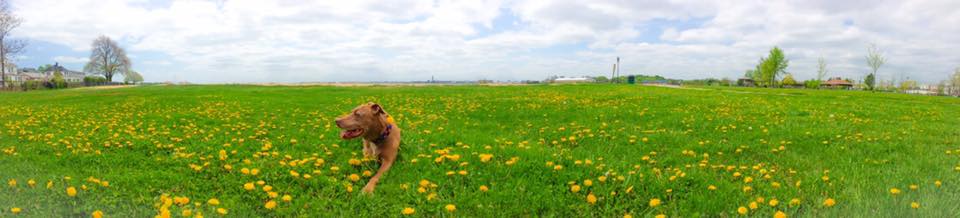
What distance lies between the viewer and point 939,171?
494 centimetres

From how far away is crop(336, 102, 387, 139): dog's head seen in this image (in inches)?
181

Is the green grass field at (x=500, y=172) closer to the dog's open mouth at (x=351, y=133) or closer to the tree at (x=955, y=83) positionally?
the dog's open mouth at (x=351, y=133)

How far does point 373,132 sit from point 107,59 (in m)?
84.7

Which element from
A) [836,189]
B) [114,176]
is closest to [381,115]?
[114,176]

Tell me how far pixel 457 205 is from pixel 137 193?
121 inches

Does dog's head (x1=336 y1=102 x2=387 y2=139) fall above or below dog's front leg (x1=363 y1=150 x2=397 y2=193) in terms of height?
above

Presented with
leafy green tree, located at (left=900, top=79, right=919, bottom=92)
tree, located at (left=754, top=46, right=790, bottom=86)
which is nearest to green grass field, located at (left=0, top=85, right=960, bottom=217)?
tree, located at (left=754, top=46, right=790, bottom=86)

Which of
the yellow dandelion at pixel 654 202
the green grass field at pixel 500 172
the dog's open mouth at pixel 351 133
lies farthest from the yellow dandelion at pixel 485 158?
the yellow dandelion at pixel 654 202

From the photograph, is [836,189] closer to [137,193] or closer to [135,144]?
[137,193]

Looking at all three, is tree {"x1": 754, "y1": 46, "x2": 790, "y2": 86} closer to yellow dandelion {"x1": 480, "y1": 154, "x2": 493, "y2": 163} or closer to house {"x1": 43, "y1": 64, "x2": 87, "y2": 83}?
yellow dandelion {"x1": 480, "y1": 154, "x2": 493, "y2": 163}

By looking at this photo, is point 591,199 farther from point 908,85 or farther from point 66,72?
point 66,72

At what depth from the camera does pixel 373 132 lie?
493 cm

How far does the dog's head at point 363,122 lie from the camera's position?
15.1 ft

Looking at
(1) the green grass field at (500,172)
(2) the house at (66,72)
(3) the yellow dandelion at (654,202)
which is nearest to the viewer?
(3) the yellow dandelion at (654,202)
